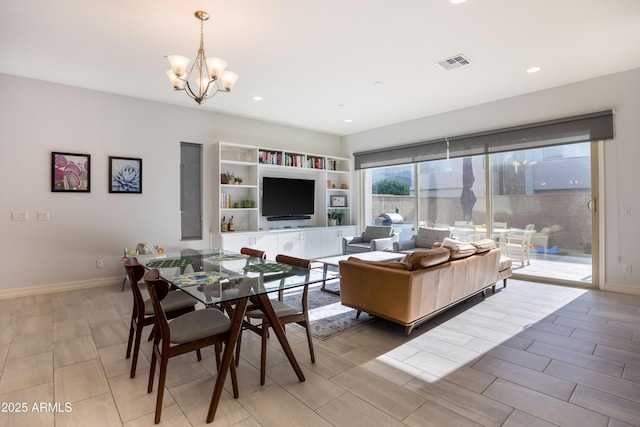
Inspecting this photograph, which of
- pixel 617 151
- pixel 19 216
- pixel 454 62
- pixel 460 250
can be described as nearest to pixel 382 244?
pixel 460 250

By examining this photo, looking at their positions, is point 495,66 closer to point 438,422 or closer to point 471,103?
point 471,103

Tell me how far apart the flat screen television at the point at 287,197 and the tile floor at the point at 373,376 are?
3261 millimetres

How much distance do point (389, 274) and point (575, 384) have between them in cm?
144

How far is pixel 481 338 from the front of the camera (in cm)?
286

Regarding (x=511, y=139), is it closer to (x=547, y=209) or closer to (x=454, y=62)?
(x=547, y=209)

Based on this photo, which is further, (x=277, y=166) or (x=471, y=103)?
(x=277, y=166)

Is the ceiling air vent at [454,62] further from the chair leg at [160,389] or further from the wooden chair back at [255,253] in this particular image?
the chair leg at [160,389]

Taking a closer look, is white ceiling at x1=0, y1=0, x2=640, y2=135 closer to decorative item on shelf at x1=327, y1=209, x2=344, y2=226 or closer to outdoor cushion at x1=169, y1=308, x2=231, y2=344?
outdoor cushion at x1=169, y1=308, x2=231, y2=344

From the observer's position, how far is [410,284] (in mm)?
2791

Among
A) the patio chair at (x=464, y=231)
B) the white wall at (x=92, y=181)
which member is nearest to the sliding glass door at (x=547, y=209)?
the patio chair at (x=464, y=231)

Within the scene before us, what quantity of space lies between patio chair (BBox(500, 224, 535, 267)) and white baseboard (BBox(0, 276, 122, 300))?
600cm

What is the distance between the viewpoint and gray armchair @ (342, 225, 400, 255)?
5715 millimetres

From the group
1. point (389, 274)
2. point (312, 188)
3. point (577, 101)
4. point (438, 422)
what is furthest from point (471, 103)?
point (438, 422)

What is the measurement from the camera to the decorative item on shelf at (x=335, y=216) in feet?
23.5
